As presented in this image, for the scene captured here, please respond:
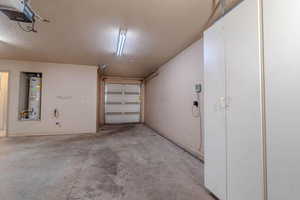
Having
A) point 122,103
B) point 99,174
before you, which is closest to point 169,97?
point 99,174

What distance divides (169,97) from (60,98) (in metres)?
4.13

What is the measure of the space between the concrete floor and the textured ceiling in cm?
265

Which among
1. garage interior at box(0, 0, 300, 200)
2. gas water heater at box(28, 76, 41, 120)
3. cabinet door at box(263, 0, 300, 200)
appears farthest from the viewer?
gas water heater at box(28, 76, 41, 120)

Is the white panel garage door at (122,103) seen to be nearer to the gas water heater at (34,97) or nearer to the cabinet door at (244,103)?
the gas water heater at (34,97)

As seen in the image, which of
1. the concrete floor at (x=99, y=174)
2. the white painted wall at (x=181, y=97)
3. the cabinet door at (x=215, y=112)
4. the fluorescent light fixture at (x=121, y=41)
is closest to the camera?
the cabinet door at (x=215, y=112)

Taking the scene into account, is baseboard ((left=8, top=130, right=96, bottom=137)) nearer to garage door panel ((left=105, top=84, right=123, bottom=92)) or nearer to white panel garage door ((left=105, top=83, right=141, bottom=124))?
white panel garage door ((left=105, top=83, right=141, bottom=124))

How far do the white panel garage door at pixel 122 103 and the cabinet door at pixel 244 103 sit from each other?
674 centimetres

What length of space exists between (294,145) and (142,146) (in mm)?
3212

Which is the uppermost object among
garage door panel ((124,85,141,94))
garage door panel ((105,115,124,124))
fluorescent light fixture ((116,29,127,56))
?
fluorescent light fixture ((116,29,127,56))

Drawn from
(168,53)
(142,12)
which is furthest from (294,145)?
(168,53)

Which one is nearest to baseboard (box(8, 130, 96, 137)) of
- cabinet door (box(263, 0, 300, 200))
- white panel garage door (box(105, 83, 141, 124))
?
white panel garage door (box(105, 83, 141, 124))

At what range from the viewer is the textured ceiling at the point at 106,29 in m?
2.08

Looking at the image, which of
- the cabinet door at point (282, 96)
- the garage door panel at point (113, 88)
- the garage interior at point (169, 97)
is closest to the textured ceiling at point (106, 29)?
the garage interior at point (169, 97)

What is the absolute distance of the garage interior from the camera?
1.11 metres
